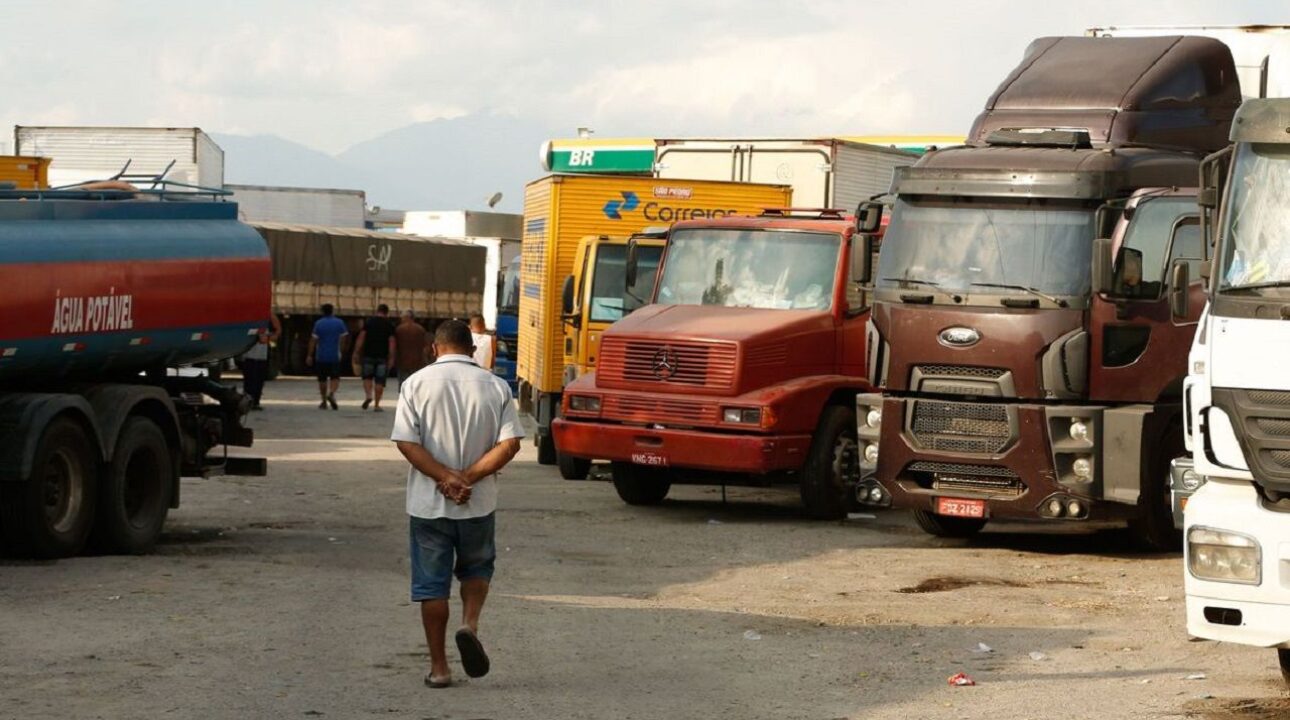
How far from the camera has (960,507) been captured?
16.2 m

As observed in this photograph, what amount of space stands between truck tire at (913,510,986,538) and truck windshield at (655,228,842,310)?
7.82 ft

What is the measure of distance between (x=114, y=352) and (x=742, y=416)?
5482 millimetres

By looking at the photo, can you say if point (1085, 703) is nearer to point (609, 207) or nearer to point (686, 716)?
point (686, 716)

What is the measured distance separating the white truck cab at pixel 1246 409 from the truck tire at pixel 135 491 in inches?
337

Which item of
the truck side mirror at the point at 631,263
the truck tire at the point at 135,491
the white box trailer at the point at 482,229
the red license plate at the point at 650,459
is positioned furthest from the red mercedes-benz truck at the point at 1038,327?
the white box trailer at the point at 482,229

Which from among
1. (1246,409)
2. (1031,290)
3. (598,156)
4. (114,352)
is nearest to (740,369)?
(1031,290)

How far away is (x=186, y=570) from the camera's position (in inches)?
572

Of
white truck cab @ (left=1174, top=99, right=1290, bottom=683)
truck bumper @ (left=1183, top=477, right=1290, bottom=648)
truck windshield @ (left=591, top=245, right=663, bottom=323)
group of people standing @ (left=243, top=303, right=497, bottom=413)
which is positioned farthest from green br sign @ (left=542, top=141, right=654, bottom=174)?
truck bumper @ (left=1183, top=477, right=1290, bottom=648)

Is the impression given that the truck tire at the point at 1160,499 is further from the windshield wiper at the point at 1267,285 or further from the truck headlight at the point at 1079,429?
the windshield wiper at the point at 1267,285

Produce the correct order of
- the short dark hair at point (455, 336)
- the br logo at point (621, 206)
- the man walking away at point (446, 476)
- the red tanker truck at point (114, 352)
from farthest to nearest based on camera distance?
the br logo at point (621, 206) < the red tanker truck at point (114, 352) < the short dark hair at point (455, 336) < the man walking away at point (446, 476)

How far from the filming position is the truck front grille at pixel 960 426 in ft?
52.3

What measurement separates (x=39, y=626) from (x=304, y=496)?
27.8ft

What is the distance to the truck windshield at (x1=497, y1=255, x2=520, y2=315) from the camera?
41.0 metres

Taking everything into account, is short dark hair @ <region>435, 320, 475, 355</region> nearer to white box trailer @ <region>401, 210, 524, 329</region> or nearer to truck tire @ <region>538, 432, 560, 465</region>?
truck tire @ <region>538, 432, 560, 465</region>
